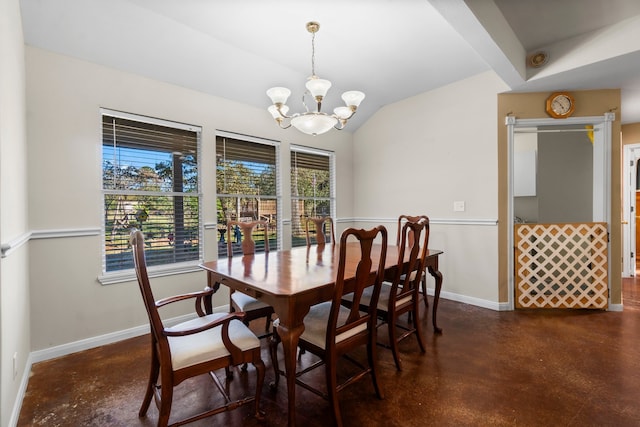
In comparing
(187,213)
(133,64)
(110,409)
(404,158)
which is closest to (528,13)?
(404,158)

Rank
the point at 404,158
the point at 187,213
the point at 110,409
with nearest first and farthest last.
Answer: the point at 110,409 → the point at 187,213 → the point at 404,158

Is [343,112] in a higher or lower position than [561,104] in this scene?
lower

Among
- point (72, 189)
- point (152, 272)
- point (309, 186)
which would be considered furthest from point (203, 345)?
point (309, 186)

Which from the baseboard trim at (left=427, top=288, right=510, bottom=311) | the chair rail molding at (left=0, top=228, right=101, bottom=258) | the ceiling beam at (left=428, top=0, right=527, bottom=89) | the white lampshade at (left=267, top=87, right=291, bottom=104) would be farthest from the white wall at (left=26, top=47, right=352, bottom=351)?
the baseboard trim at (left=427, top=288, right=510, bottom=311)

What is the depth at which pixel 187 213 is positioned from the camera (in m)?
3.15

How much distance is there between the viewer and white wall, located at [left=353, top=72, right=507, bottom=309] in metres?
3.42

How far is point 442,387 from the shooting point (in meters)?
1.94

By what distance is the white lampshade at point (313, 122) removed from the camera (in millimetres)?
2322

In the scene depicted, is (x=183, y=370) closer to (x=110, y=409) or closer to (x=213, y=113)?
(x=110, y=409)

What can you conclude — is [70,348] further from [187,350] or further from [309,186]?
[309,186]

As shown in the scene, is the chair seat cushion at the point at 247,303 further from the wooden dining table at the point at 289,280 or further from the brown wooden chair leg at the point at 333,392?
the brown wooden chair leg at the point at 333,392

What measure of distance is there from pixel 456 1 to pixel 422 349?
2492 mm

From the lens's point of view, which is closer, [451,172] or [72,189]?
[72,189]

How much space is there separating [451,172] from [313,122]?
2.21 m
